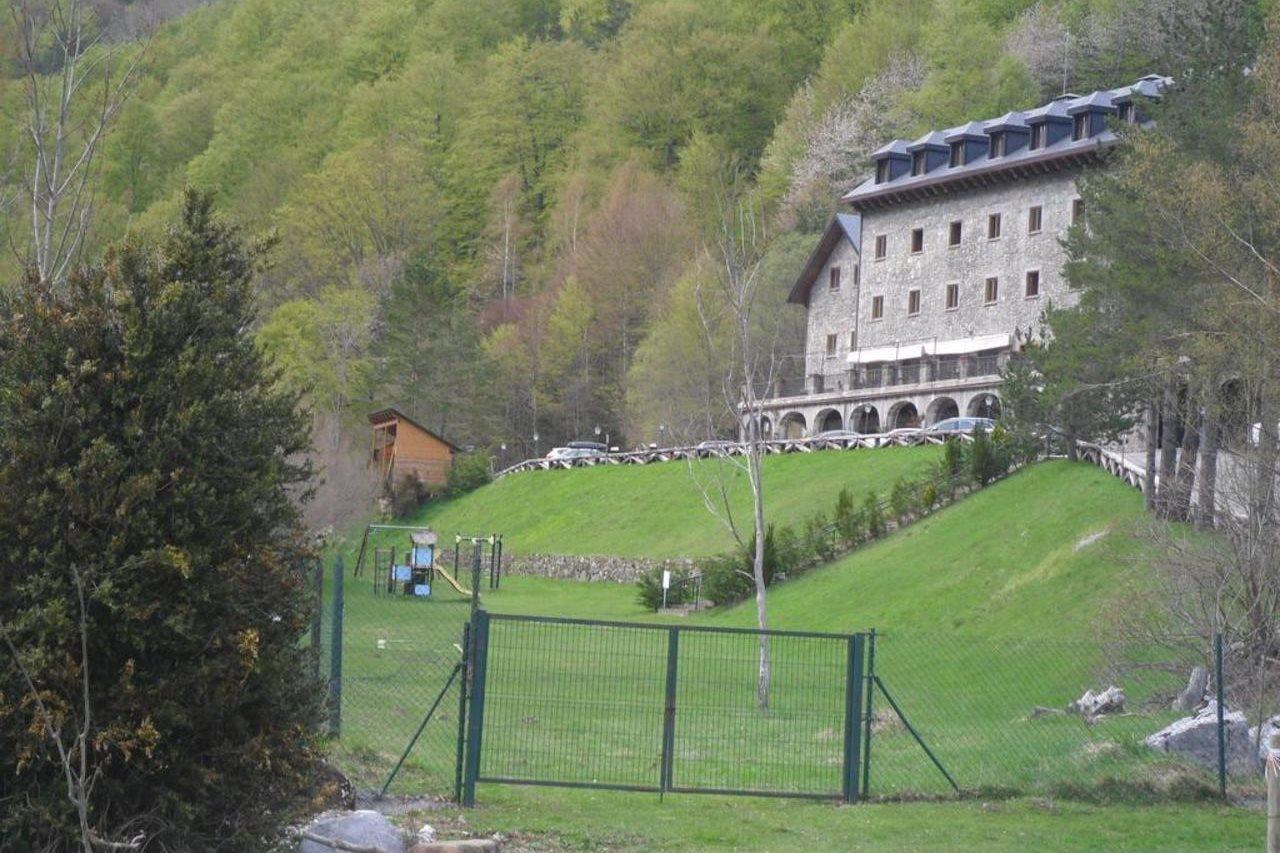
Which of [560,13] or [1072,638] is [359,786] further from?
[560,13]

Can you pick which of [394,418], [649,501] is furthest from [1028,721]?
[394,418]

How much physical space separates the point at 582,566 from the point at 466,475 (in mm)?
22377

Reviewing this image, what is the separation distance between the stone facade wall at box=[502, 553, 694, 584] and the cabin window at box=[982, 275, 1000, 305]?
20533 millimetres

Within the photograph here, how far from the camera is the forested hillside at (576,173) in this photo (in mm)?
86375

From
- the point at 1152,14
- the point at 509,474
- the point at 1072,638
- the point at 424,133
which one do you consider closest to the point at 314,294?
the point at 424,133

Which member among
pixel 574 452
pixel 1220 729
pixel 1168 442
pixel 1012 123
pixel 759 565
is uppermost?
pixel 1012 123

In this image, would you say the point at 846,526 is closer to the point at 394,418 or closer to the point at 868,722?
the point at 868,722

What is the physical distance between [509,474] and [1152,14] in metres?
39.8

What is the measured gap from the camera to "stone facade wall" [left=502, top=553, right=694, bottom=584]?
179ft

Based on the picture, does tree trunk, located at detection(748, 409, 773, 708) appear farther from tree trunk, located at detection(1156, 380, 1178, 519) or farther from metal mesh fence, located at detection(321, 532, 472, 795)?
tree trunk, located at detection(1156, 380, 1178, 519)

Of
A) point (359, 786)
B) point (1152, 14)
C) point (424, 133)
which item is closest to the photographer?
point (359, 786)

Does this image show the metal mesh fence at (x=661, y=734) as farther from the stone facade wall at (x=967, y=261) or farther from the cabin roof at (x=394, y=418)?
the cabin roof at (x=394, y=418)

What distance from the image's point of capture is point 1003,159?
6594 centimetres

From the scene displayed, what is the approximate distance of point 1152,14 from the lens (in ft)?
286
